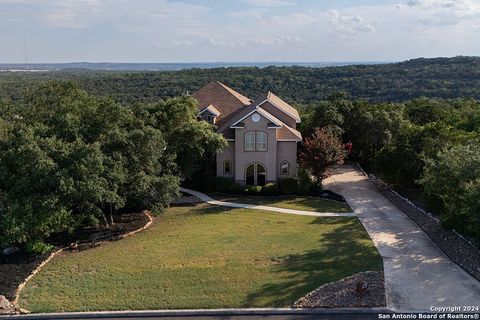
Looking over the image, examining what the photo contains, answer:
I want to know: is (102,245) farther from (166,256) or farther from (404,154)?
(404,154)

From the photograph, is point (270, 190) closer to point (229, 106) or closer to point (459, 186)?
point (229, 106)

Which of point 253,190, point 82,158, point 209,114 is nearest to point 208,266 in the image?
point 82,158

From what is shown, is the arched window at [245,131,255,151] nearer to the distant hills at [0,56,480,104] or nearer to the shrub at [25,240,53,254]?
the shrub at [25,240,53,254]

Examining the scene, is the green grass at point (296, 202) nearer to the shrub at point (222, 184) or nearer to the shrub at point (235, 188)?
the shrub at point (235, 188)

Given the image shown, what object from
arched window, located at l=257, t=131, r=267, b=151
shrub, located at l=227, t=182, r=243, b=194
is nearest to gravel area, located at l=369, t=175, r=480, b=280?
arched window, located at l=257, t=131, r=267, b=151

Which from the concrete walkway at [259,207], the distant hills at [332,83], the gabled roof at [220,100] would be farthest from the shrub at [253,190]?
the distant hills at [332,83]
